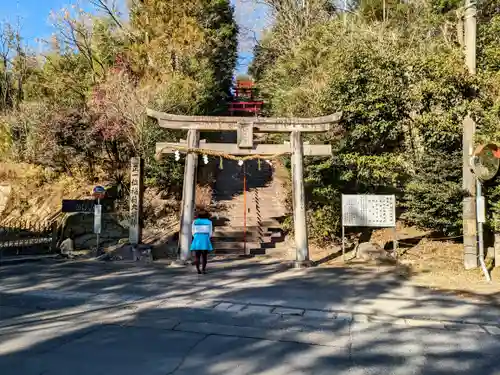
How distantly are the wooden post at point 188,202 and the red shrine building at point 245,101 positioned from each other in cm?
1895

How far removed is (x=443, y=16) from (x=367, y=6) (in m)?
7.63

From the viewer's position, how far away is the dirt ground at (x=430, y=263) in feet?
31.2

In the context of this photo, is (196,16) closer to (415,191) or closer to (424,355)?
(415,191)

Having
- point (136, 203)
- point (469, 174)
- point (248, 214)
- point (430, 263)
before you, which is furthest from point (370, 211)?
point (136, 203)

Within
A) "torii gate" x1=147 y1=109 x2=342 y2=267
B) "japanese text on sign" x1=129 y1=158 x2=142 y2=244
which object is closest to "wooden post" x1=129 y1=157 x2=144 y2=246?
"japanese text on sign" x1=129 y1=158 x2=142 y2=244

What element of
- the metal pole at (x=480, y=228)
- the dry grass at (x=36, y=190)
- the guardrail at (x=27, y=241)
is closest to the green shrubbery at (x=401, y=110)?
the metal pole at (x=480, y=228)

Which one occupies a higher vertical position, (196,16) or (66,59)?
(196,16)

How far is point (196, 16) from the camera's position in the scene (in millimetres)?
22844

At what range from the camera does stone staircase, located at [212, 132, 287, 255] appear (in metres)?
15.5

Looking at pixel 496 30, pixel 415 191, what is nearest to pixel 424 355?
pixel 415 191

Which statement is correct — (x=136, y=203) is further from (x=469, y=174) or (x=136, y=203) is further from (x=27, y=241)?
(x=469, y=174)

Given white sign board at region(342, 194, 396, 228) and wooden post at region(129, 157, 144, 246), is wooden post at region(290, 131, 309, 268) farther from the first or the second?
wooden post at region(129, 157, 144, 246)

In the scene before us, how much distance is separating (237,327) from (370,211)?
7559 millimetres

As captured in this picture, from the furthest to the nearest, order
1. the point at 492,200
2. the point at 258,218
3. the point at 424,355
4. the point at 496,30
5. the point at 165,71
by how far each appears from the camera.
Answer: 1. the point at 165,71
2. the point at 258,218
3. the point at 496,30
4. the point at 492,200
5. the point at 424,355
